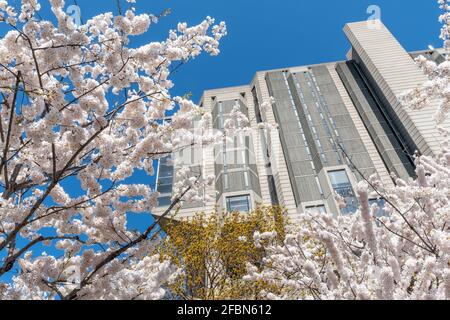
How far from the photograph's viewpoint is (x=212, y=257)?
12.9 metres

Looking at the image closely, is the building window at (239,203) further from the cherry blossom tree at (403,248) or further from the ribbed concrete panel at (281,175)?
the cherry blossom tree at (403,248)

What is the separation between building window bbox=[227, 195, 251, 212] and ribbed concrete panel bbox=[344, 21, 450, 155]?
16096 mm

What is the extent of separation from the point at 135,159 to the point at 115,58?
63.1 inches

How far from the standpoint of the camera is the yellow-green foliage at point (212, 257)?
1188cm

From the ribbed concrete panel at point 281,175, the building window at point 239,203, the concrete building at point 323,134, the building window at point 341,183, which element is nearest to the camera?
the building window at point 341,183

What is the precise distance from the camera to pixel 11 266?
12.8 ft

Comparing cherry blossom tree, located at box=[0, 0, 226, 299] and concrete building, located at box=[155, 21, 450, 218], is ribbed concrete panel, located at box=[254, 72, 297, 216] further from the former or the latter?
cherry blossom tree, located at box=[0, 0, 226, 299]

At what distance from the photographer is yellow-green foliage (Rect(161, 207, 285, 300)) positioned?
468 inches

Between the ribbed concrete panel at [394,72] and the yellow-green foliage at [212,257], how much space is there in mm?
19439

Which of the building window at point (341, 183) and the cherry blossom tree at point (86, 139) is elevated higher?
the building window at point (341, 183)

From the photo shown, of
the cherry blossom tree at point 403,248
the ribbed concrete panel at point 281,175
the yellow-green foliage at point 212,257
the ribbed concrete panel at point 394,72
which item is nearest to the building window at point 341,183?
the ribbed concrete panel at point 281,175

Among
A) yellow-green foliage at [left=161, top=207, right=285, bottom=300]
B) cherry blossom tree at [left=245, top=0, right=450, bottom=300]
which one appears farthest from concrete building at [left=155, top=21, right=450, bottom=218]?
cherry blossom tree at [left=245, top=0, right=450, bottom=300]

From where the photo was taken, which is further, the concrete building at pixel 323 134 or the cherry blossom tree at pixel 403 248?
the concrete building at pixel 323 134
